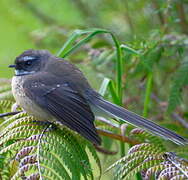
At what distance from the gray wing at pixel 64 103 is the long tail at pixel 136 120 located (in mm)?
170

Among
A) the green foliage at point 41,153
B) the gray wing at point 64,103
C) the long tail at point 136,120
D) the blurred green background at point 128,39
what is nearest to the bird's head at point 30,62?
the gray wing at point 64,103

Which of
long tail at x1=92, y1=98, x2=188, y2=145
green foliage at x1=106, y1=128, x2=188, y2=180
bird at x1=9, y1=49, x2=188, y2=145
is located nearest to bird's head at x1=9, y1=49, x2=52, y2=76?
bird at x1=9, y1=49, x2=188, y2=145

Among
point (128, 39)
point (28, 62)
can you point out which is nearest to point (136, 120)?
point (28, 62)

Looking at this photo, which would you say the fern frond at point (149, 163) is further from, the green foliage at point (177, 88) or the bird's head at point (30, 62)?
the bird's head at point (30, 62)

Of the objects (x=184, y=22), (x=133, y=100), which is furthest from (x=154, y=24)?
(x=133, y=100)

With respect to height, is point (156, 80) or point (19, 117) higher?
point (19, 117)

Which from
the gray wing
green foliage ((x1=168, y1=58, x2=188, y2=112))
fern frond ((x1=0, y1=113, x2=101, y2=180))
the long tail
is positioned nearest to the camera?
fern frond ((x1=0, y1=113, x2=101, y2=180))

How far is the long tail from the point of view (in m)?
2.66

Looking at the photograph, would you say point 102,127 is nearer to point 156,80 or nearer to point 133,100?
point 133,100

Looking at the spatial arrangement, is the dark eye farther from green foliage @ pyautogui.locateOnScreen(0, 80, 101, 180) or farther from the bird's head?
green foliage @ pyautogui.locateOnScreen(0, 80, 101, 180)

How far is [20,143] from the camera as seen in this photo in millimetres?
2273

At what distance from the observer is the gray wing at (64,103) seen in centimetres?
278

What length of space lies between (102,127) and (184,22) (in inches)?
68.7

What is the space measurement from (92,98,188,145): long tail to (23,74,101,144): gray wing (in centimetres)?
17
